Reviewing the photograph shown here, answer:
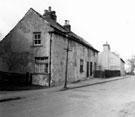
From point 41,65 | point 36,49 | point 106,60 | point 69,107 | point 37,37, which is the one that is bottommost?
point 69,107

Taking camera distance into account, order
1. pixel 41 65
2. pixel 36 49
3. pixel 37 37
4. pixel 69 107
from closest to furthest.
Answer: pixel 69 107
pixel 41 65
pixel 36 49
pixel 37 37

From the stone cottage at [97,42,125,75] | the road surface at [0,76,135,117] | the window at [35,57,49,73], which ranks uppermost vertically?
the stone cottage at [97,42,125,75]

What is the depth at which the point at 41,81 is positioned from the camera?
2036cm

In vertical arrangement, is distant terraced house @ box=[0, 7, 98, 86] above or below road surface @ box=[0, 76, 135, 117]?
above

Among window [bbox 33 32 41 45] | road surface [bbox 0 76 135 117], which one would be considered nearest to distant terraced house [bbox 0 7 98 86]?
window [bbox 33 32 41 45]

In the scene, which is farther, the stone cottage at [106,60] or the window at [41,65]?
the stone cottage at [106,60]

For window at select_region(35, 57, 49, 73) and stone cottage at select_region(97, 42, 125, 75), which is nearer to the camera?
window at select_region(35, 57, 49, 73)

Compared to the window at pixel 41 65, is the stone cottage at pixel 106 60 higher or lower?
higher

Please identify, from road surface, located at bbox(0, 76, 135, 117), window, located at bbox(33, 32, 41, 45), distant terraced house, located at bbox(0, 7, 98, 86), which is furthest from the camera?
window, located at bbox(33, 32, 41, 45)

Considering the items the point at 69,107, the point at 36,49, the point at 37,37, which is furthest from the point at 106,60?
the point at 69,107

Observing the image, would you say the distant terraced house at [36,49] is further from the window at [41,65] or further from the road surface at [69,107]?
the road surface at [69,107]

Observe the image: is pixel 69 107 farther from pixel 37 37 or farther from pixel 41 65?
pixel 37 37

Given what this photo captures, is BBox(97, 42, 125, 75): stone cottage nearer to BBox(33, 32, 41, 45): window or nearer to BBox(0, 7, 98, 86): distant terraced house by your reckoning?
BBox(0, 7, 98, 86): distant terraced house

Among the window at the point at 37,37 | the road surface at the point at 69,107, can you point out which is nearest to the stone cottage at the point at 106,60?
the window at the point at 37,37
